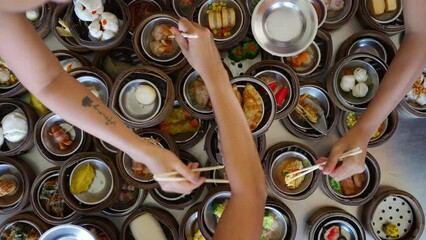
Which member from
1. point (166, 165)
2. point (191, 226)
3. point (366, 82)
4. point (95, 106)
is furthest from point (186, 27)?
point (366, 82)

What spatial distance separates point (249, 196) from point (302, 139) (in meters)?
1.35

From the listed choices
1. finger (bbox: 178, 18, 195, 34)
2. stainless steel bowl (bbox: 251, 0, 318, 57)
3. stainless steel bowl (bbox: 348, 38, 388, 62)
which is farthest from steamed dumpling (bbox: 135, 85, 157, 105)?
stainless steel bowl (bbox: 348, 38, 388, 62)

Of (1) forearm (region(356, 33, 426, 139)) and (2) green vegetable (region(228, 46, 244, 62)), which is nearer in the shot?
(1) forearm (region(356, 33, 426, 139))

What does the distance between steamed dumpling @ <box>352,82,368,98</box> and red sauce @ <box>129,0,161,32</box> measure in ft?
5.74

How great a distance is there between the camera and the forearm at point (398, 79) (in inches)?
87.5

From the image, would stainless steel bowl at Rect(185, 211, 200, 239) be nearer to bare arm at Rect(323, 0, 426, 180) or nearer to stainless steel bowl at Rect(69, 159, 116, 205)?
stainless steel bowl at Rect(69, 159, 116, 205)

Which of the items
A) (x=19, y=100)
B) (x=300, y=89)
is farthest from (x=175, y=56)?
(x=19, y=100)

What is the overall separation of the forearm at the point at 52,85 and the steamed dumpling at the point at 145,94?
77 centimetres

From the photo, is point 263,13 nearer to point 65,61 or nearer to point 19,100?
point 65,61

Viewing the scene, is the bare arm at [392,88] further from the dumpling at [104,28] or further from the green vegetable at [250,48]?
the dumpling at [104,28]

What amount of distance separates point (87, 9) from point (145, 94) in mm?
847

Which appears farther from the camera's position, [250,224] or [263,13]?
[263,13]

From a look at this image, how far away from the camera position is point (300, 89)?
3.07 m

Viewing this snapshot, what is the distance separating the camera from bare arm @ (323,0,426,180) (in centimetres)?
221
